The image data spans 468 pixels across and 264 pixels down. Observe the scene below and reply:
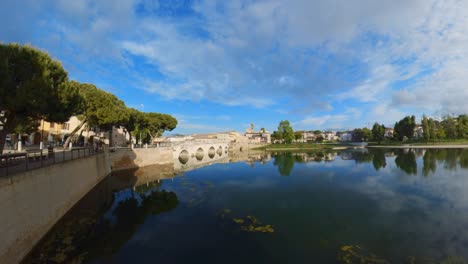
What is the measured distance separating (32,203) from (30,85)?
6172 mm

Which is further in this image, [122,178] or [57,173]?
[122,178]

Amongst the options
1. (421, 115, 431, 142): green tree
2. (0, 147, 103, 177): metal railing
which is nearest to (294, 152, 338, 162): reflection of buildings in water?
(0, 147, 103, 177): metal railing

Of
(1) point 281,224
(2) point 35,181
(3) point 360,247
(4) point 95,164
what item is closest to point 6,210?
(2) point 35,181

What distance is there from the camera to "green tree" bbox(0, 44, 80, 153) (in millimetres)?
10984

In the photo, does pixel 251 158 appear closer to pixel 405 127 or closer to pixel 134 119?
pixel 134 119

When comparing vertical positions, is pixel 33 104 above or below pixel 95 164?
above

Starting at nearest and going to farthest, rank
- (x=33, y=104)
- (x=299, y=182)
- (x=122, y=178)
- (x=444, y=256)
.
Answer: (x=444, y=256) → (x=33, y=104) → (x=299, y=182) → (x=122, y=178)

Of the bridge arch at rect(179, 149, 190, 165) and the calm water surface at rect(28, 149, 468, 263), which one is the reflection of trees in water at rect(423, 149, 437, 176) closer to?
the calm water surface at rect(28, 149, 468, 263)

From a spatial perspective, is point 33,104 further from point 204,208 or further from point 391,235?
point 391,235

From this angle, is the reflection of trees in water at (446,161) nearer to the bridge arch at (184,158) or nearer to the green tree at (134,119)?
the bridge arch at (184,158)

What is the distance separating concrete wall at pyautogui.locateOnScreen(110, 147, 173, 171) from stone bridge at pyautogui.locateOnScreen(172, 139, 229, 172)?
133 inches

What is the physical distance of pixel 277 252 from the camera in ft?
34.0

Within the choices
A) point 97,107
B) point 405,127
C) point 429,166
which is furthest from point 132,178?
point 405,127

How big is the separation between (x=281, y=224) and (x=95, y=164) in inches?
856
